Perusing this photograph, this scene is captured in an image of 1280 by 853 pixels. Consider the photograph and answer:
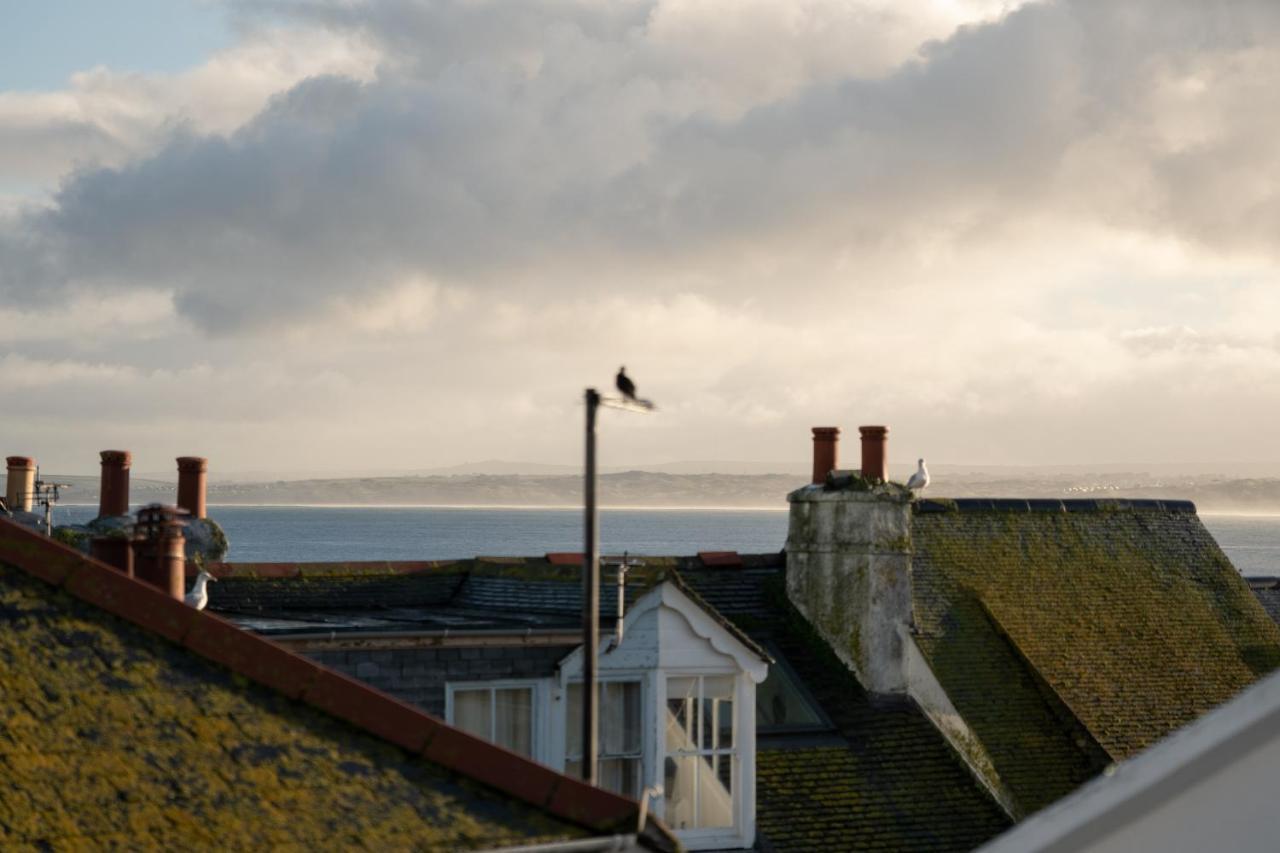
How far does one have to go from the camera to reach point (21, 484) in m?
25.9

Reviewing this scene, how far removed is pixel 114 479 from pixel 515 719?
6.75 metres

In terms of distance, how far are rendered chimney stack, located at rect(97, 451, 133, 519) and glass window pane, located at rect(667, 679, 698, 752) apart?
7.65 m

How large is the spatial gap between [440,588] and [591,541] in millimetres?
9749

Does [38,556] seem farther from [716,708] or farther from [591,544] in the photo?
[716,708]

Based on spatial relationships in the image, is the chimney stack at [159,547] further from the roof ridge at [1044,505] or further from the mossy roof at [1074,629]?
the roof ridge at [1044,505]

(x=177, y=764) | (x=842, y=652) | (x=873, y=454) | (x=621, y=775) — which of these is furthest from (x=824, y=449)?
(x=177, y=764)

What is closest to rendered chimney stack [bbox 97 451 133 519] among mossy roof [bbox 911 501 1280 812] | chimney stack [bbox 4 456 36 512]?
chimney stack [bbox 4 456 36 512]

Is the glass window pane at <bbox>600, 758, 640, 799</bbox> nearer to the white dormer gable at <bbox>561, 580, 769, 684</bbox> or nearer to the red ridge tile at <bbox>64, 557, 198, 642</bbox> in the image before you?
the white dormer gable at <bbox>561, 580, 769, 684</bbox>

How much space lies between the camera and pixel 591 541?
44.7 feet

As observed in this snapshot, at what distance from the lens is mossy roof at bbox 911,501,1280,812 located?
81.1 ft

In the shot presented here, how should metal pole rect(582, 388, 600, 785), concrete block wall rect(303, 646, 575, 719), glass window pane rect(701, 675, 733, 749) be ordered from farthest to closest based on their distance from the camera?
glass window pane rect(701, 675, 733, 749) < concrete block wall rect(303, 646, 575, 719) < metal pole rect(582, 388, 600, 785)

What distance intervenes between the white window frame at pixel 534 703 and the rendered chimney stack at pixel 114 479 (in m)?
6.12

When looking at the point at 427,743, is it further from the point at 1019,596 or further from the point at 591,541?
the point at 1019,596

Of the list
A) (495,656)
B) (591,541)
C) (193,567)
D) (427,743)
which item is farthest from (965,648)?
(427,743)
